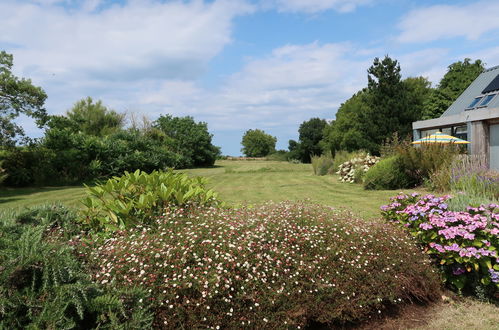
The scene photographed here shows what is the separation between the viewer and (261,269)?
335 centimetres

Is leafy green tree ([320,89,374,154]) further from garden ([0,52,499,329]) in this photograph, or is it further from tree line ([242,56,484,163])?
garden ([0,52,499,329])

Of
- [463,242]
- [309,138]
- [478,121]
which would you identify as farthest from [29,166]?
[309,138]

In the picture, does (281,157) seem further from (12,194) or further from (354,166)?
(12,194)

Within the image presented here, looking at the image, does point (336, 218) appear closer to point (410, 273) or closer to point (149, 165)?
point (410, 273)

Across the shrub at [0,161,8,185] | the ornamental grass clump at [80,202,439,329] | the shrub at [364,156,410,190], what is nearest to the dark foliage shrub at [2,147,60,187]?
the shrub at [0,161,8,185]

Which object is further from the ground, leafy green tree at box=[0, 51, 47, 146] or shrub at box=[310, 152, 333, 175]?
leafy green tree at box=[0, 51, 47, 146]

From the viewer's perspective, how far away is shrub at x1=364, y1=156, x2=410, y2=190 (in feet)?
40.3

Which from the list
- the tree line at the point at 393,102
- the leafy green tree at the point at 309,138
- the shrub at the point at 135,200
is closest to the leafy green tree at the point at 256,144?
the leafy green tree at the point at 309,138

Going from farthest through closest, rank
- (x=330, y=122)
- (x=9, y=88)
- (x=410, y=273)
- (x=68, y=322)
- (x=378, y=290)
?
(x=330, y=122) < (x=9, y=88) < (x=410, y=273) < (x=378, y=290) < (x=68, y=322)

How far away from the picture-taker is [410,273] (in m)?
3.79

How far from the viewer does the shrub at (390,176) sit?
1229cm

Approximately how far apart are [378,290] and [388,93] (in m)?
28.0

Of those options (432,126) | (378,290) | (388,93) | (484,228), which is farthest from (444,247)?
(388,93)

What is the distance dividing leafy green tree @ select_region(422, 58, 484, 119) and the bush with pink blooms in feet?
101
